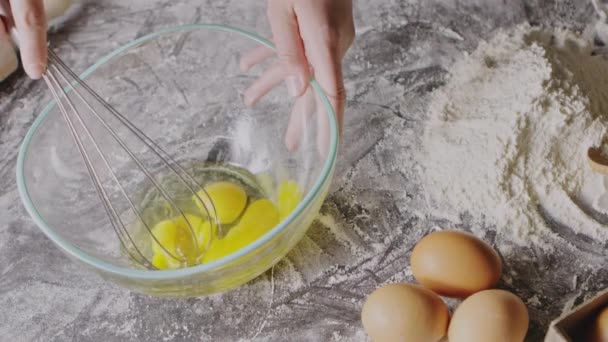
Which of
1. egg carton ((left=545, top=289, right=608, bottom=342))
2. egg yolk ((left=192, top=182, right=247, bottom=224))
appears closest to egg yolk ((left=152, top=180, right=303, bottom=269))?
egg yolk ((left=192, top=182, right=247, bottom=224))

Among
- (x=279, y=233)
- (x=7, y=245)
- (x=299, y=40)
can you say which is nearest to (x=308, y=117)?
(x=299, y=40)

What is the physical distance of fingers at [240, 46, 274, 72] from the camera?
1107mm

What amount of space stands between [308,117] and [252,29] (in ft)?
1.28

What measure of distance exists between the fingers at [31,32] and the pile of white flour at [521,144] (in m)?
0.58

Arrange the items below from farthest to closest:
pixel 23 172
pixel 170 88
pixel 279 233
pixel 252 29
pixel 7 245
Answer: pixel 252 29 → pixel 170 88 → pixel 7 245 → pixel 23 172 → pixel 279 233

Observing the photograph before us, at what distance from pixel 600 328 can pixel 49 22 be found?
117cm

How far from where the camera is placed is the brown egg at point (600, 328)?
0.79 m

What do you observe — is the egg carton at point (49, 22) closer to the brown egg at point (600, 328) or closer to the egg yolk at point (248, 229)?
the egg yolk at point (248, 229)

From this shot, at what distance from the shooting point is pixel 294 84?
38.8 inches

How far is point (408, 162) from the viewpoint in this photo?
3.62ft

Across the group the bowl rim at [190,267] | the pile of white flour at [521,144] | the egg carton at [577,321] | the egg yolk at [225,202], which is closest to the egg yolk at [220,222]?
the egg yolk at [225,202]

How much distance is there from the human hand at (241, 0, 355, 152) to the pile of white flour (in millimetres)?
202

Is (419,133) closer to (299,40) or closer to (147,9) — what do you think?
(299,40)

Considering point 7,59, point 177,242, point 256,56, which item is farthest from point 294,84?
point 7,59
